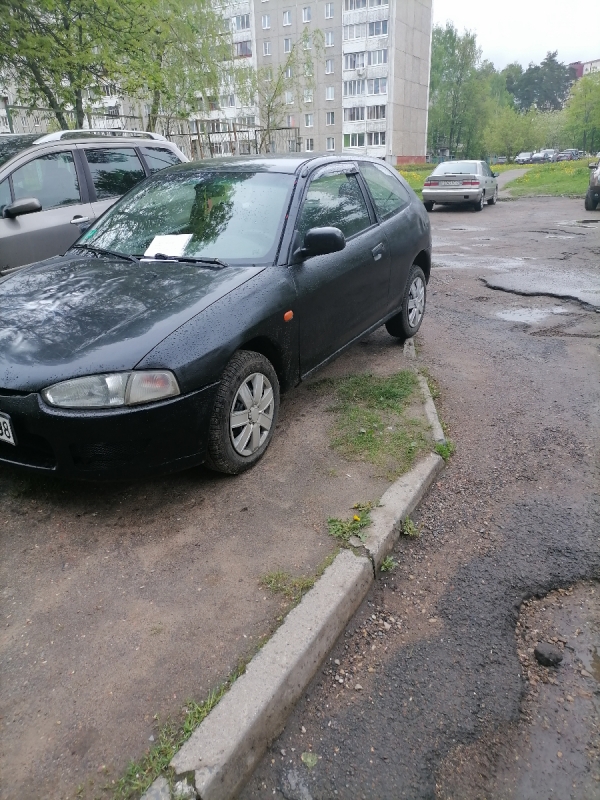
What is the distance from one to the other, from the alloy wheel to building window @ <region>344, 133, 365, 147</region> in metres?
63.9

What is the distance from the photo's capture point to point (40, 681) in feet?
6.88

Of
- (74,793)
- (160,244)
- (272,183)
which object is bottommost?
(74,793)

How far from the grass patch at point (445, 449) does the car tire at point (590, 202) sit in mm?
17027

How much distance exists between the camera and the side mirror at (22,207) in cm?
538

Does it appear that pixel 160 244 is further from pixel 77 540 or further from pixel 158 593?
pixel 158 593

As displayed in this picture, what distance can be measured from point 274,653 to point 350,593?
19.0 inches

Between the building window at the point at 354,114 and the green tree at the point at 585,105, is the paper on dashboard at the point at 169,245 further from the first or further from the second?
the green tree at the point at 585,105

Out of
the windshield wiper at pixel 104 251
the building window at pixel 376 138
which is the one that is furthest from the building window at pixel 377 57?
the windshield wiper at pixel 104 251

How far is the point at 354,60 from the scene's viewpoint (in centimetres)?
5959

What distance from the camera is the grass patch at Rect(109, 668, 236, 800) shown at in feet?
5.64

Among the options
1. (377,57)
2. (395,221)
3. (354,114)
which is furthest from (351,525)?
(377,57)

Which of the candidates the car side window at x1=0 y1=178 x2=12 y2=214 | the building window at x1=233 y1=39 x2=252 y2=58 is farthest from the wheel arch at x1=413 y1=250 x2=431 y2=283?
the building window at x1=233 y1=39 x2=252 y2=58

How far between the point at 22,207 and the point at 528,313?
18.8 ft

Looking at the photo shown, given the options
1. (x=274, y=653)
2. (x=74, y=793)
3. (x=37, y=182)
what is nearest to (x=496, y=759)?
(x=274, y=653)
